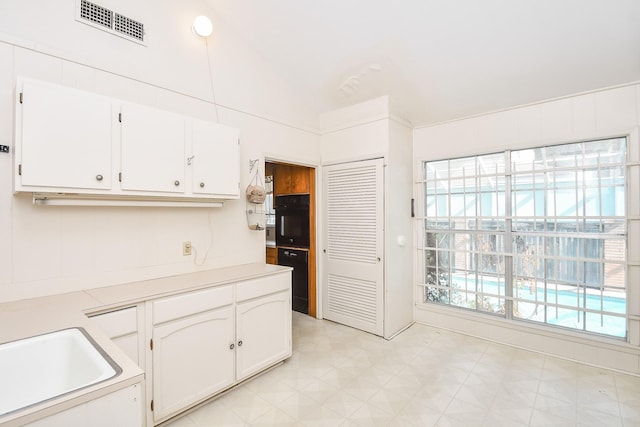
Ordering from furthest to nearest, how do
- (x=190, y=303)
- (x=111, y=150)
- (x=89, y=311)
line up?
(x=190, y=303)
(x=111, y=150)
(x=89, y=311)

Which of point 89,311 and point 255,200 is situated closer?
point 89,311

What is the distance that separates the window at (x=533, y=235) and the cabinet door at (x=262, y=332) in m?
1.89

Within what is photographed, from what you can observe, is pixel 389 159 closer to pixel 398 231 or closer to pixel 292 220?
pixel 398 231

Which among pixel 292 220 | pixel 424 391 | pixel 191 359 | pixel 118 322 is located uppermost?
pixel 292 220

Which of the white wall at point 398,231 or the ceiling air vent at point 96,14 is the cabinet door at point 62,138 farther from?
the white wall at point 398,231

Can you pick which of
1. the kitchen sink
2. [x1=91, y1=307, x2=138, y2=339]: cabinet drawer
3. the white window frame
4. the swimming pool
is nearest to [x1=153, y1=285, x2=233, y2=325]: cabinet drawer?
[x1=91, y1=307, x2=138, y2=339]: cabinet drawer

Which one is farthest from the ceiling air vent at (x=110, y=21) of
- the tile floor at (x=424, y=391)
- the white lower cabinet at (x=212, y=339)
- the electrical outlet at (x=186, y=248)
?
the tile floor at (x=424, y=391)

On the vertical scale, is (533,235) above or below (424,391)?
above

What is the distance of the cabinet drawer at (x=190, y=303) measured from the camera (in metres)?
1.90

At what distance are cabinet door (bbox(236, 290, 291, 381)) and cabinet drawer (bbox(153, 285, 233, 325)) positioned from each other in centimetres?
17

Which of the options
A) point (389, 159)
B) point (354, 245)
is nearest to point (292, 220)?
point (354, 245)

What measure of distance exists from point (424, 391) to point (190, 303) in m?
1.85

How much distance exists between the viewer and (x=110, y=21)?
7.12 feet

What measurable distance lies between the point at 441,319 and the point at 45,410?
3.59 meters
